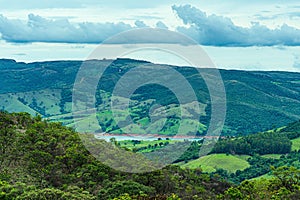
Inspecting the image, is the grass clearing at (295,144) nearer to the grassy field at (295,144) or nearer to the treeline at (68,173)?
the grassy field at (295,144)

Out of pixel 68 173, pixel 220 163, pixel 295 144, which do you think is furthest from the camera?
pixel 295 144

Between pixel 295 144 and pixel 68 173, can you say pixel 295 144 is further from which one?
pixel 68 173

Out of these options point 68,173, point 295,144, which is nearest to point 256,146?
point 295,144

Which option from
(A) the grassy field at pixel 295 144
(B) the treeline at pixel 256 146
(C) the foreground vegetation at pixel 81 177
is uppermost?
(C) the foreground vegetation at pixel 81 177

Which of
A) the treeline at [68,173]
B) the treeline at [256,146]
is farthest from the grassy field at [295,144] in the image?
the treeline at [68,173]

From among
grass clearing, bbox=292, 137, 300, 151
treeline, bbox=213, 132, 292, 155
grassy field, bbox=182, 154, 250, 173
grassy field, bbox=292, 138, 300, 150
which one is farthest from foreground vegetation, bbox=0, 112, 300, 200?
grassy field, bbox=292, 138, 300, 150

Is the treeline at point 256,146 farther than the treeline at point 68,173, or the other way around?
the treeline at point 256,146
